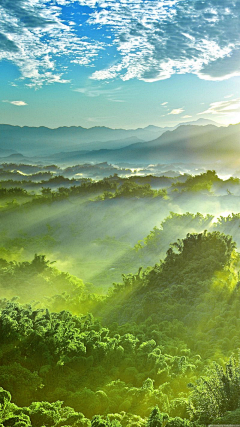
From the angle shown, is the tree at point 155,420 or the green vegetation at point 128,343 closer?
the tree at point 155,420

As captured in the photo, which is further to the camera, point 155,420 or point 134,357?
point 134,357

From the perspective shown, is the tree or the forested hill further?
the forested hill

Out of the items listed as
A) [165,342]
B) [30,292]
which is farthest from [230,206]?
[165,342]

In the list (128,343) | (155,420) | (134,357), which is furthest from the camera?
(128,343)

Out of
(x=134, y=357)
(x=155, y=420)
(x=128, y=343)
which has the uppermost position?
(x=155, y=420)

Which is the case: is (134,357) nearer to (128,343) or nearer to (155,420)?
(128,343)

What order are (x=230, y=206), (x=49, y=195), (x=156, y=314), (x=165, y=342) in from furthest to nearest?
(x=49, y=195), (x=230, y=206), (x=156, y=314), (x=165, y=342)

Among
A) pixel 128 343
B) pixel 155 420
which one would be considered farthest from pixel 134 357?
pixel 155 420

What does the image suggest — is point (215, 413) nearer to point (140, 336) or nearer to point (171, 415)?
point (171, 415)

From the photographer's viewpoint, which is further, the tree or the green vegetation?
the green vegetation

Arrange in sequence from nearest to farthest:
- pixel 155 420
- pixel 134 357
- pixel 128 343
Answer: pixel 155 420 < pixel 134 357 < pixel 128 343

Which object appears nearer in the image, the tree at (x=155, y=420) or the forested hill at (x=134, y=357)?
the tree at (x=155, y=420)
